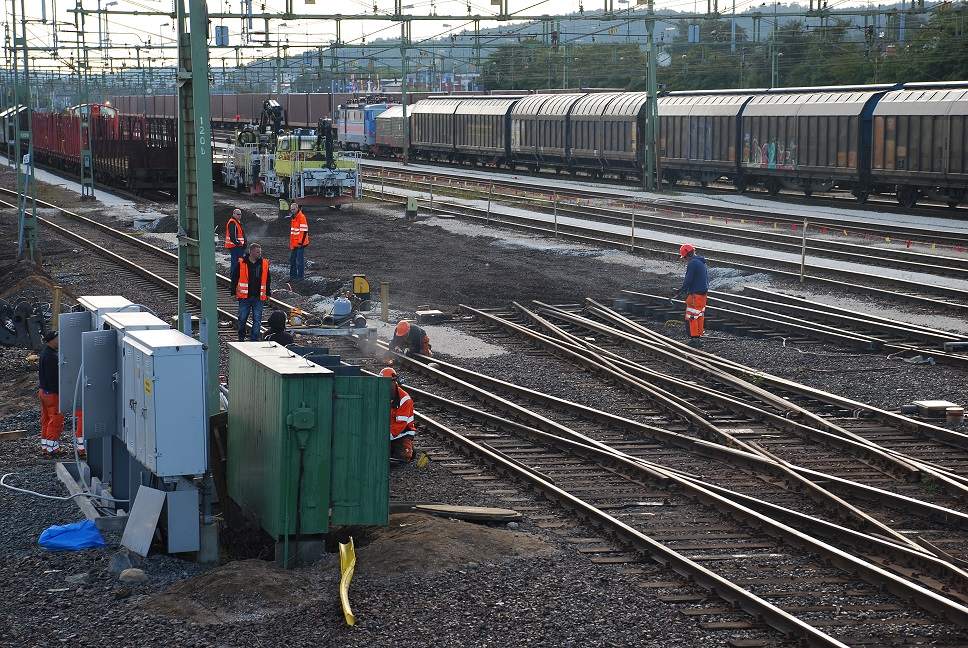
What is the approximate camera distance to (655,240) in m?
29.5

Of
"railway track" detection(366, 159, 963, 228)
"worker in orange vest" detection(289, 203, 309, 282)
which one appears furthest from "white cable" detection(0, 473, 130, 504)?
"railway track" detection(366, 159, 963, 228)

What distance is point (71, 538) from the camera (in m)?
9.38

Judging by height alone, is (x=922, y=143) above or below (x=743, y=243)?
above

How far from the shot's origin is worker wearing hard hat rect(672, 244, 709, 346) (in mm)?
18031

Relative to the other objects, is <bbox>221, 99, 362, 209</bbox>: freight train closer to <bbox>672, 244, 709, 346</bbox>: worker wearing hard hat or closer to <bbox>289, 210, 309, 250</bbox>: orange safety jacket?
<bbox>289, 210, 309, 250</bbox>: orange safety jacket

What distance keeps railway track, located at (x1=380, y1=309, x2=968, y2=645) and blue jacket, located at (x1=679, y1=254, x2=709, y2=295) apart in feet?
13.1

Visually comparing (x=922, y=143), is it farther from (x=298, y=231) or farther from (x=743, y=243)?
(x=298, y=231)

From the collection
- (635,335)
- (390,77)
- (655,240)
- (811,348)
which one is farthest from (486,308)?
(390,77)

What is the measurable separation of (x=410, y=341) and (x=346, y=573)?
9.05m

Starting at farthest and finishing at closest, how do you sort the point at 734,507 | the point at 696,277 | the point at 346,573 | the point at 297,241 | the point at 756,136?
the point at 756,136 < the point at 297,241 < the point at 696,277 < the point at 734,507 < the point at 346,573

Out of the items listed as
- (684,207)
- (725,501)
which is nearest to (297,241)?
(725,501)

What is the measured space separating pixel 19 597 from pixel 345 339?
10367 millimetres

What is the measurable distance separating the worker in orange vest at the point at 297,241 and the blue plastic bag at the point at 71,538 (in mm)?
13536

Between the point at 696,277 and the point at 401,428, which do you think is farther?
the point at 696,277
